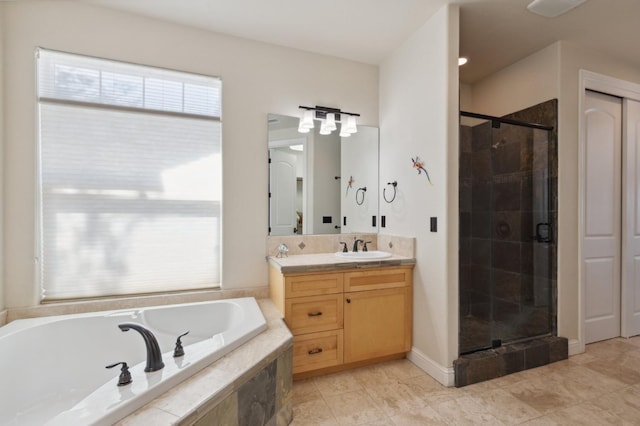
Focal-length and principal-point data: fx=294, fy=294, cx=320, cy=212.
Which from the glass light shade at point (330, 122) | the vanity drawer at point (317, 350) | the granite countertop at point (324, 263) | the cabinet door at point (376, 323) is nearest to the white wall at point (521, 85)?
the glass light shade at point (330, 122)

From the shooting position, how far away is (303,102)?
269 cm

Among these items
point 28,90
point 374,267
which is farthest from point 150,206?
point 374,267

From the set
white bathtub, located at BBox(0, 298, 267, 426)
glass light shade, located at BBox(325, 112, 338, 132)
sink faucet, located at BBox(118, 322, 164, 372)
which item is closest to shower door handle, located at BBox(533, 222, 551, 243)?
glass light shade, located at BBox(325, 112, 338, 132)

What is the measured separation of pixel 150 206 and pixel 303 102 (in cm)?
156

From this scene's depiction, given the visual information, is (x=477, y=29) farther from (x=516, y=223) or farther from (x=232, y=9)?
(x=232, y=9)

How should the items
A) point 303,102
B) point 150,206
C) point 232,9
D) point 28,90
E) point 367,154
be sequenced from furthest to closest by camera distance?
point 367,154
point 303,102
point 150,206
point 232,9
point 28,90

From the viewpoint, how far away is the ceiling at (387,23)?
81.7 inches

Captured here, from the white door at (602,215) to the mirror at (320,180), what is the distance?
189cm

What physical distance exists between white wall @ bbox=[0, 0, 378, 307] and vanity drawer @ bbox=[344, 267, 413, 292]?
78 centimetres

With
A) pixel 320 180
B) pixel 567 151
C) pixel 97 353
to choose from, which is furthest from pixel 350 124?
pixel 97 353

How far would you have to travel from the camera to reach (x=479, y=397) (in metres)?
1.94

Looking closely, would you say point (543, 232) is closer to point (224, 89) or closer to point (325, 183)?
point (325, 183)

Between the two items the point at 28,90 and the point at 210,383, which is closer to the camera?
the point at 210,383

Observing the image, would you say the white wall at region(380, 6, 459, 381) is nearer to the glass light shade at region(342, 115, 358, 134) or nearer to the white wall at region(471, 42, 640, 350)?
the glass light shade at region(342, 115, 358, 134)
